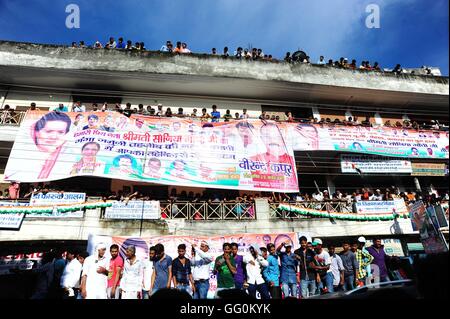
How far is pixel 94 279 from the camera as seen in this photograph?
7406 millimetres

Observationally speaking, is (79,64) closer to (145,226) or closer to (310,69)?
(145,226)

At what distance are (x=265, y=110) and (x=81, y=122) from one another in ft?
28.7

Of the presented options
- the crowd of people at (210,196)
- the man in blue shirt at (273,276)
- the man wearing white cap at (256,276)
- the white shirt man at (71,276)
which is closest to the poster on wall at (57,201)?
the crowd of people at (210,196)

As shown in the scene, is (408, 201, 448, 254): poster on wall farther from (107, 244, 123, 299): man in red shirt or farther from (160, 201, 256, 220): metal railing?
(107, 244, 123, 299): man in red shirt

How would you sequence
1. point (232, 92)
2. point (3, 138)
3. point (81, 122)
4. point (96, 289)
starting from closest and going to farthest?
point (96, 289) → point (81, 122) → point (3, 138) → point (232, 92)

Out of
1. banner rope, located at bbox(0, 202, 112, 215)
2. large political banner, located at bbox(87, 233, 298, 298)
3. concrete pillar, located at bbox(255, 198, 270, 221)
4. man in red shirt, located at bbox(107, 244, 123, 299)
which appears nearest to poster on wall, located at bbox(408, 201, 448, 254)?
large political banner, located at bbox(87, 233, 298, 298)

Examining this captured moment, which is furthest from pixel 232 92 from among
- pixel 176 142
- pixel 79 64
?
pixel 79 64

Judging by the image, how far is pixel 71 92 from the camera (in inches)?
565

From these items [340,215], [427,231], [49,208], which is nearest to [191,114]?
[49,208]

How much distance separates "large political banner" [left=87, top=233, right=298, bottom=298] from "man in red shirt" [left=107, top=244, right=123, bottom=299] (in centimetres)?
76

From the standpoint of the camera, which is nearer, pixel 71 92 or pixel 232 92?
pixel 71 92

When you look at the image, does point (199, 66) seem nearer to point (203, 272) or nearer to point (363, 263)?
point (203, 272)

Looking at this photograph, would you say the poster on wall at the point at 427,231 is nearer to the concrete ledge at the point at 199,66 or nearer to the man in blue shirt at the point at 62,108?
the concrete ledge at the point at 199,66

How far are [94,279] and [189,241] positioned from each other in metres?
2.88
